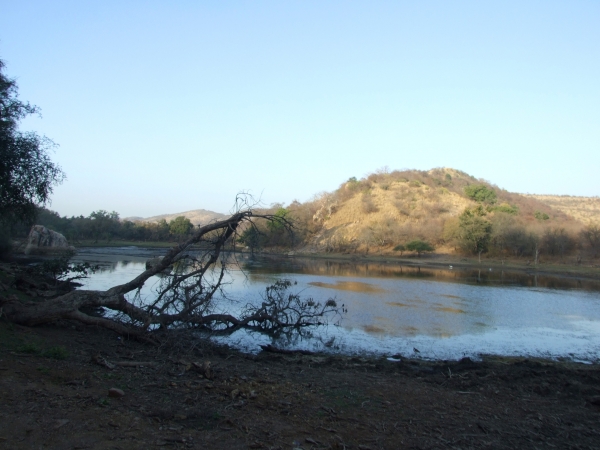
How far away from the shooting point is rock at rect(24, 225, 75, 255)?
5017 cm

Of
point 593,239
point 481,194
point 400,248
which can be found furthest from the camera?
point 481,194

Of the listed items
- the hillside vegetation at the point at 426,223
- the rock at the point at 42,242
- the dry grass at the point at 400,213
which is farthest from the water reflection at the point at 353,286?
the dry grass at the point at 400,213

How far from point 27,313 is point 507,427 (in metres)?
9.97

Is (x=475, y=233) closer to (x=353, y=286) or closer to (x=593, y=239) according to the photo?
(x=593, y=239)

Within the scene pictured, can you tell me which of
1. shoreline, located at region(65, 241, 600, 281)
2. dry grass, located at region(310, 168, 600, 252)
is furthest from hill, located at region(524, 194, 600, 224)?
shoreline, located at region(65, 241, 600, 281)

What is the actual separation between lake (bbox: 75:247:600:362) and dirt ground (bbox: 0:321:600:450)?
4049mm

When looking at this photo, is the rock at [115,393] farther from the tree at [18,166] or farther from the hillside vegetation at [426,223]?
the hillside vegetation at [426,223]

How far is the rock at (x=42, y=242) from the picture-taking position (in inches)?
1975

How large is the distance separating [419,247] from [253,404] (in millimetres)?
61078

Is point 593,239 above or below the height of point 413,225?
below

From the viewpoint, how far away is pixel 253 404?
661cm

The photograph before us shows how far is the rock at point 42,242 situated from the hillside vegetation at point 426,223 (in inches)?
951

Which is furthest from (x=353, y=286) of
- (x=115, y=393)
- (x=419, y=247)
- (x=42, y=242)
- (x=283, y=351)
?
(x=42, y=242)

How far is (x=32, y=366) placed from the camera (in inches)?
277
